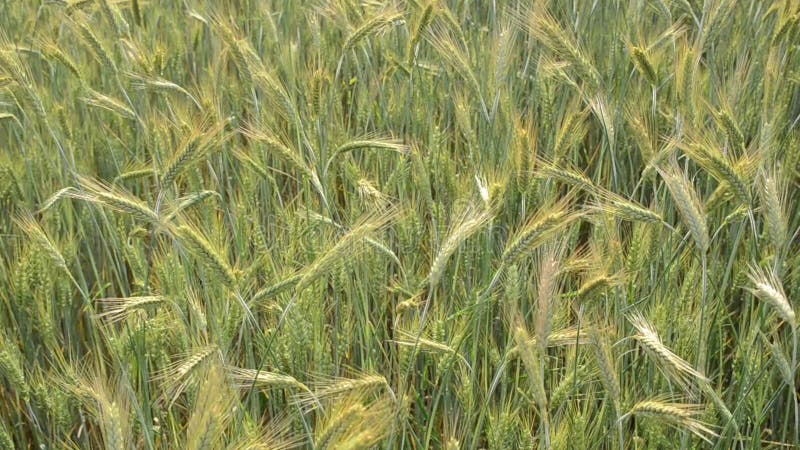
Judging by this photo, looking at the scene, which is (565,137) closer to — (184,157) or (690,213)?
(690,213)

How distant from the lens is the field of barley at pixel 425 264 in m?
1.60

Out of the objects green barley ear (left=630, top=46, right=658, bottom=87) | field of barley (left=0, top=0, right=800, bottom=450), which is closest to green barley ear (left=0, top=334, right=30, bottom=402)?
field of barley (left=0, top=0, right=800, bottom=450)

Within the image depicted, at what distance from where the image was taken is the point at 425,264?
229cm

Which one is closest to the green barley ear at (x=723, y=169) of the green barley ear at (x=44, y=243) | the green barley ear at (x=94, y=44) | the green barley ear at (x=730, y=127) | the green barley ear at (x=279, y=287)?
the green barley ear at (x=730, y=127)

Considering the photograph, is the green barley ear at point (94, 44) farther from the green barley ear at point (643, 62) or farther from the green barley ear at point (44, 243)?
the green barley ear at point (643, 62)

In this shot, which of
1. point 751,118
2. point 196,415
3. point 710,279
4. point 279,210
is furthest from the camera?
point 751,118

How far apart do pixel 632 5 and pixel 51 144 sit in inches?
72.9

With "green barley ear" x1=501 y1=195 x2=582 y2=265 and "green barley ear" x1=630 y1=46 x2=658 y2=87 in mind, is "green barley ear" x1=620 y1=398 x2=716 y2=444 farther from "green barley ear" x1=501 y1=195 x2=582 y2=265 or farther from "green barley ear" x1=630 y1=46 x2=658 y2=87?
"green barley ear" x1=630 y1=46 x2=658 y2=87

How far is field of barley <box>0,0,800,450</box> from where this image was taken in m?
1.60

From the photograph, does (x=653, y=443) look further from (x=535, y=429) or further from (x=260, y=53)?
(x=260, y=53)

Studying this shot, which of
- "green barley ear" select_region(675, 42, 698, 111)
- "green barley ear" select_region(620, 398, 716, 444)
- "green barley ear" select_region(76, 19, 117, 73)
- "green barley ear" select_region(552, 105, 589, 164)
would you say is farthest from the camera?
"green barley ear" select_region(76, 19, 117, 73)

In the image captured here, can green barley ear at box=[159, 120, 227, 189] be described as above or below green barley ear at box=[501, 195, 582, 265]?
above

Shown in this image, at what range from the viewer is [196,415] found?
1274 mm

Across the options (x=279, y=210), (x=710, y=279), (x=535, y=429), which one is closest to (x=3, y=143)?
(x=279, y=210)
